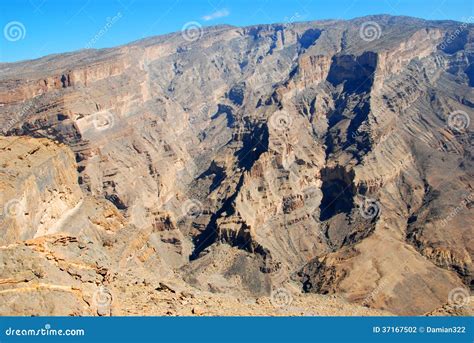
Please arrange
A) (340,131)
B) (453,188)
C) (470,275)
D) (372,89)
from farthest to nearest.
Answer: (372,89), (340,131), (453,188), (470,275)

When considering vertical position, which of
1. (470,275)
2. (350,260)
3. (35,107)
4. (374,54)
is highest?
(374,54)

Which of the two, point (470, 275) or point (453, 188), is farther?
point (453, 188)

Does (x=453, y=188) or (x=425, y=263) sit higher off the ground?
(x=453, y=188)

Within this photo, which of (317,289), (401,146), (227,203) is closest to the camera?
(317,289)

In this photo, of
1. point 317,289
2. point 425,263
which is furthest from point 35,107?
point 425,263

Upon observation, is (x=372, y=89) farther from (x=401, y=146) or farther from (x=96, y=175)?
(x=96, y=175)

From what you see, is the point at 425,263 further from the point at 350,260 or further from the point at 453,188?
the point at 453,188

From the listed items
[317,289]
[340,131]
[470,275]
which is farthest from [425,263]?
[340,131]
